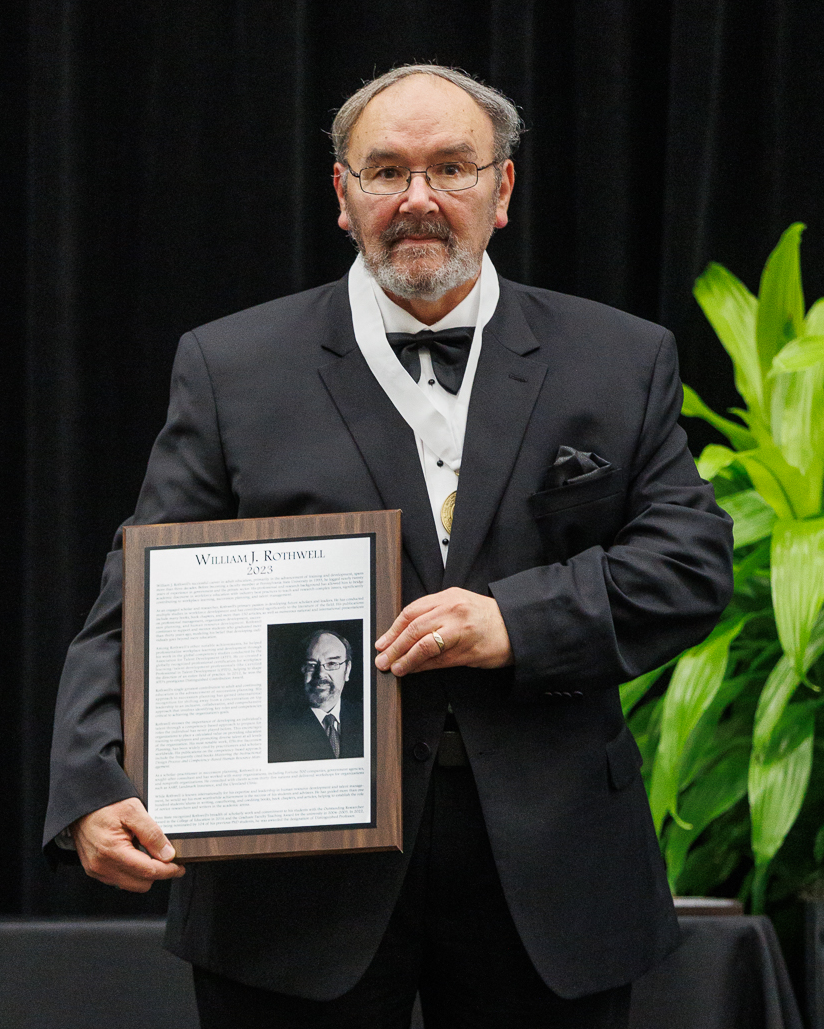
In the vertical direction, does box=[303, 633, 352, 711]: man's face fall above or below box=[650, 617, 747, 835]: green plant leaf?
A: above

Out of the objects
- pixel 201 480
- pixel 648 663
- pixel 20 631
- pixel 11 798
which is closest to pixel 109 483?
pixel 20 631

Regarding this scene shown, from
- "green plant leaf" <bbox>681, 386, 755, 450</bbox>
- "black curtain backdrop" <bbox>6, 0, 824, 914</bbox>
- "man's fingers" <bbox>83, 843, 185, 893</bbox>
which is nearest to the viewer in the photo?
"man's fingers" <bbox>83, 843, 185, 893</bbox>

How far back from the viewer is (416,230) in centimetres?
136

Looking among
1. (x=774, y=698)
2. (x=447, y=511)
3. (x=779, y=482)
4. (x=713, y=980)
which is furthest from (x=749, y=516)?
(x=447, y=511)

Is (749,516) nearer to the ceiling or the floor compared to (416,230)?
nearer to the floor

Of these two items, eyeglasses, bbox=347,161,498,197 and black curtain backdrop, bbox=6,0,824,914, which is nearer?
eyeglasses, bbox=347,161,498,197

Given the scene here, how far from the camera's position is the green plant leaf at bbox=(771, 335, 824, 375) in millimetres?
1843

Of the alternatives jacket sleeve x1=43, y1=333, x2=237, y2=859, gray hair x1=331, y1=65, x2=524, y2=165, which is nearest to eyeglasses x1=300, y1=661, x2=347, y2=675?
jacket sleeve x1=43, y1=333, x2=237, y2=859

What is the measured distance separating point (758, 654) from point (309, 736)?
1.27 m

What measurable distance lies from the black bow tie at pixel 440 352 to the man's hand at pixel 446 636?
30cm

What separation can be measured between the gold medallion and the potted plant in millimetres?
690

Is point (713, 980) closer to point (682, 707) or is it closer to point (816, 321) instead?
point (682, 707)

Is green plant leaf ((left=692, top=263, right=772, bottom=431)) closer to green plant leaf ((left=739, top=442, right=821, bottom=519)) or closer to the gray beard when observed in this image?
green plant leaf ((left=739, top=442, right=821, bottom=519))

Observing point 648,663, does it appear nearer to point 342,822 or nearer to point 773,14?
point 342,822
